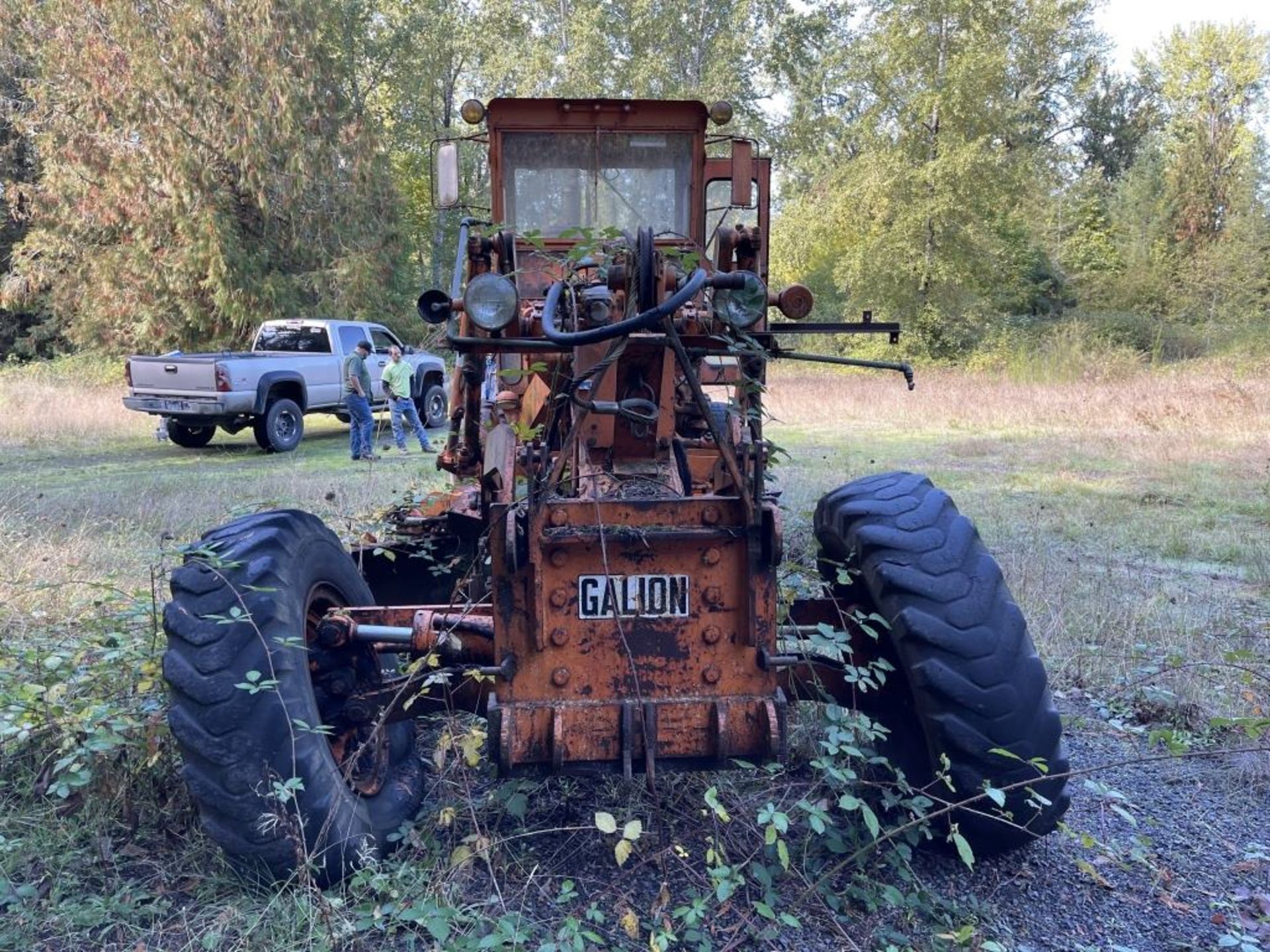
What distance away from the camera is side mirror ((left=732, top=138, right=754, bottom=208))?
5375 mm

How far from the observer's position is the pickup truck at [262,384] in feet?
46.8

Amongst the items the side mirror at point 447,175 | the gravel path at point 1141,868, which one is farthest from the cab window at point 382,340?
the gravel path at point 1141,868

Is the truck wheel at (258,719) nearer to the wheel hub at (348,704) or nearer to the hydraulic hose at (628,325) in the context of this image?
the wheel hub at (348,704)

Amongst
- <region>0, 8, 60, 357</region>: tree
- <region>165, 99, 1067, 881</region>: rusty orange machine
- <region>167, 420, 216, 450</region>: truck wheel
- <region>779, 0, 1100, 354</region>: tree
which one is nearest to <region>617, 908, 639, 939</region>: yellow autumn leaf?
<region>165, 99, 1067, 881</region>: rusty orange machine

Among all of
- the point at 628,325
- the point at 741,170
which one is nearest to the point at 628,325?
the point at 628,325

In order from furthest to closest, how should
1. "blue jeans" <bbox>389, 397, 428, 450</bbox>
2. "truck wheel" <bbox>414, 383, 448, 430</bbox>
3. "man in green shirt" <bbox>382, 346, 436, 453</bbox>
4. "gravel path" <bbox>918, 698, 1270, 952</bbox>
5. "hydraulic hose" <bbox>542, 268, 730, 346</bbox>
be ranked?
"truck wheel" <bbox>414, 383, 448, 430</bbox> < "man in green shirt" <bbox>382, 346, 436, 453</bbox> < "blue jeans" <bbox>389, 397, 428, 450</bbox> < "gravel path" <bbox>918, 698, 1270, 952</bbox> < "hydraulic hose" <bbox>542, 268, 730, 346</bbox>

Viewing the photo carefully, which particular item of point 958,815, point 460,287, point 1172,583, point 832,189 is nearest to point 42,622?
point 460,287

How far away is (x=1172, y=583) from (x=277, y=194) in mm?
23423

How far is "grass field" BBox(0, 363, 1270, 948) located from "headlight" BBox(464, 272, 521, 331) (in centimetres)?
171

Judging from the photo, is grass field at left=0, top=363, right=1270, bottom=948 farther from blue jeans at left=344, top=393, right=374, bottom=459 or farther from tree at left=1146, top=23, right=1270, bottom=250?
tree at left=1146, top=23, right=1270, bottom=250

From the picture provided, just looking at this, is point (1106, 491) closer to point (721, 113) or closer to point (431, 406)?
point (721, 113)

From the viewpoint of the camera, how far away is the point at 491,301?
2902mm

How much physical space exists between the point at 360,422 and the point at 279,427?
7.85ft

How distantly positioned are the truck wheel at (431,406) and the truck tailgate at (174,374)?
4351 mm
